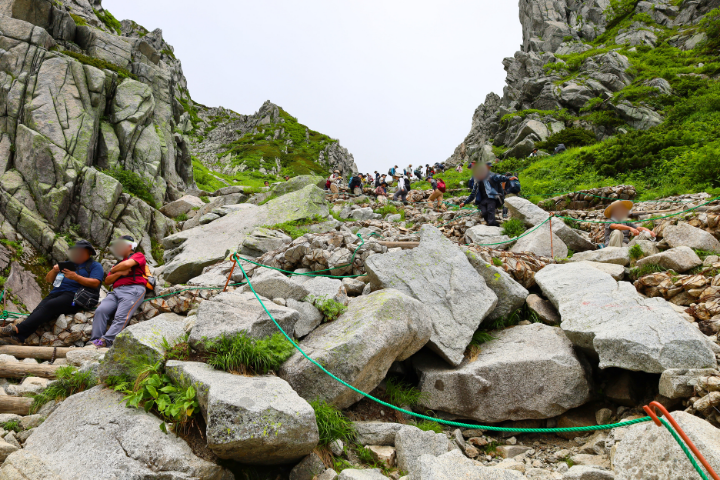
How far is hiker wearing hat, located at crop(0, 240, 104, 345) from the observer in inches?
311

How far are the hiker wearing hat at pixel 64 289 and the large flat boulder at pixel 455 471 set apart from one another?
8418mm

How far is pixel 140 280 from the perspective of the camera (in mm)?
8602

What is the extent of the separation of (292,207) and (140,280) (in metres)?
10.3

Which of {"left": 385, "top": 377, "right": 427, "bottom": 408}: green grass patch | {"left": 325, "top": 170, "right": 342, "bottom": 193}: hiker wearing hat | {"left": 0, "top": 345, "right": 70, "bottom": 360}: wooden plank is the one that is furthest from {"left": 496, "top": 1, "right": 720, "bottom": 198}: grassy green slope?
{"left": 0, "top": 345, "right": 70, "bottom": 360}: wooden plank

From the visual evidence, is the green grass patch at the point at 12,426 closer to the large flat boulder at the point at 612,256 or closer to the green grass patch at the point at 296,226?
the green grass patch at the point at 296,226

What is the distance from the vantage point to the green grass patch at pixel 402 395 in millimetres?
6496

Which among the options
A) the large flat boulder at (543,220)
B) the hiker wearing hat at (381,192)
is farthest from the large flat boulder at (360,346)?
the hiker wearing hat at (381,192)

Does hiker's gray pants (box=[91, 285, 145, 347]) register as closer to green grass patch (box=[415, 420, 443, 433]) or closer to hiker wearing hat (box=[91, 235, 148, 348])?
hiker wearing hat (box=[91, 235, 148, 348])

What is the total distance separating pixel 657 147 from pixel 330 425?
1035 inches

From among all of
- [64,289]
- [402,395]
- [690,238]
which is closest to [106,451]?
[402,395]

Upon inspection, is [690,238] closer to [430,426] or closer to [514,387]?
[514,387]

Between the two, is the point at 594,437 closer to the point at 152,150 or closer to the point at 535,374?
the point at 535,374

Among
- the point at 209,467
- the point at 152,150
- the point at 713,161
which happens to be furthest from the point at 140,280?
the point at 713,161

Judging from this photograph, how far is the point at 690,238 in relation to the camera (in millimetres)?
9500
